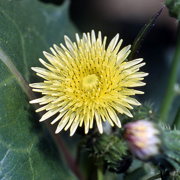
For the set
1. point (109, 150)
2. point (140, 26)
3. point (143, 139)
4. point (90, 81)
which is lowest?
point (140, 26)

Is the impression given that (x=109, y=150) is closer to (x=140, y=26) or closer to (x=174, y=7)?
(x=174, y=7)

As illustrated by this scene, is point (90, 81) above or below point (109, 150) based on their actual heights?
above

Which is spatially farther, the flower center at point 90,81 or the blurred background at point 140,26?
the blurred background at point 140,26

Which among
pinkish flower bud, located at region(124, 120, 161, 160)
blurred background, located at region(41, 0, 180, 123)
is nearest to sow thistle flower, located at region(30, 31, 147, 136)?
pinkish flower bud, located at region(124, 120, 161, 160)

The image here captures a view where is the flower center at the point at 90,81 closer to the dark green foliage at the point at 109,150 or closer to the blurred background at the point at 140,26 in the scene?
the dark green foliage at the point at 109,150

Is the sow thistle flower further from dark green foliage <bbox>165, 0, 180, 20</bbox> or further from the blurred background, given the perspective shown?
the blurred background

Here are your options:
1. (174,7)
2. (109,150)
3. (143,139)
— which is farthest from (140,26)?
(143,139)

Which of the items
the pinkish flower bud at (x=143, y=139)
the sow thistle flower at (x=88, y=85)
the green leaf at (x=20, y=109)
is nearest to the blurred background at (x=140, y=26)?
the green leaf at (x=20, y=109)

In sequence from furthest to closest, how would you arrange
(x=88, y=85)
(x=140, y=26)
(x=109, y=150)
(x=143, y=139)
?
(x=140, y=26) < (x=109, y=150) < (x=88, y=85) < (x=143, y=139)
